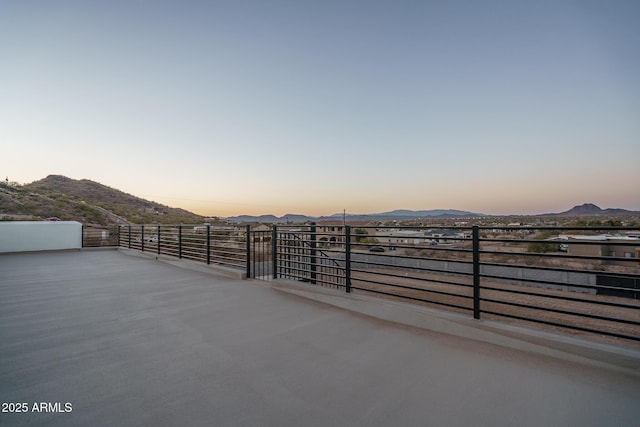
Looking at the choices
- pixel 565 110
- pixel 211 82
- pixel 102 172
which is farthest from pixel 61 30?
pixel 565 110

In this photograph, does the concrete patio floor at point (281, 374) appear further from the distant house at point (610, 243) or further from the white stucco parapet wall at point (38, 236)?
the white stucco parapet wall at point (38, 236)

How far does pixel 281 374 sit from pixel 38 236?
40.3 feet

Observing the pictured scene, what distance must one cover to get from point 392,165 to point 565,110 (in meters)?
6.05

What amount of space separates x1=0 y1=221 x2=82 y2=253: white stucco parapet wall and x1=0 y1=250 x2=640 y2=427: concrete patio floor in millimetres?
8681

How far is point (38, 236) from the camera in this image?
31.0ft

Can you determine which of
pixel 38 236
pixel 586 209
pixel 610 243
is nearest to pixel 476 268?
pixel 610 243

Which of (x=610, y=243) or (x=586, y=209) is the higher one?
(x=586, y=209)

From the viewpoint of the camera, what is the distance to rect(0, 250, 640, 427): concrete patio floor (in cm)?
142

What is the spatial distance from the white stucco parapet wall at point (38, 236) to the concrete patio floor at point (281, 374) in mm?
8681

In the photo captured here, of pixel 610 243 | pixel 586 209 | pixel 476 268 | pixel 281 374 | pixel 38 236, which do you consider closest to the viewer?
pixel 610 243

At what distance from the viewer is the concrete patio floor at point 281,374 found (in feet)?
4.65

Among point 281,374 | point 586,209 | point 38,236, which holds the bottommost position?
point 281,374

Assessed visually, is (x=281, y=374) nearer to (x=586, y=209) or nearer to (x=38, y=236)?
(x=38, y=236)

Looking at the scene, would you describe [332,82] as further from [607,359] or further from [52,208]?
[52,208]
